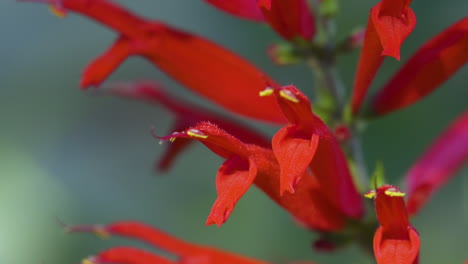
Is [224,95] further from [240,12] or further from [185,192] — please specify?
[185,192]

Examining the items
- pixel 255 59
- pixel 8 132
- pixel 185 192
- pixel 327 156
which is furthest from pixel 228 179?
pixel 255 59

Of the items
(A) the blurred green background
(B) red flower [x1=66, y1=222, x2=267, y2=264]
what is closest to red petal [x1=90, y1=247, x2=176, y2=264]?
(B) red flower [x1=66, y1=222, x2=267, y2=264]

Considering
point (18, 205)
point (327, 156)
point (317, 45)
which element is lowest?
point (327, 156)

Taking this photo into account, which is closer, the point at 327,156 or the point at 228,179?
the point at 228,179

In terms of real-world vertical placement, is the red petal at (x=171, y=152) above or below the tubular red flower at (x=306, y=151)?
above

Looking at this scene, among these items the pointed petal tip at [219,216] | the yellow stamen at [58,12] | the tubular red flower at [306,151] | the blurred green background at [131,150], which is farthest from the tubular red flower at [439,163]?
the blurred green background at [131,150]

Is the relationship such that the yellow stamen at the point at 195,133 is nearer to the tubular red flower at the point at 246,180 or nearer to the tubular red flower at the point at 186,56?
the tubular red flower at the point at 246,180

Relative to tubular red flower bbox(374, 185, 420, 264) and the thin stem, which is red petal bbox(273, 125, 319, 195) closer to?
tubular red flower bbox(374, 185, 420, 264)
